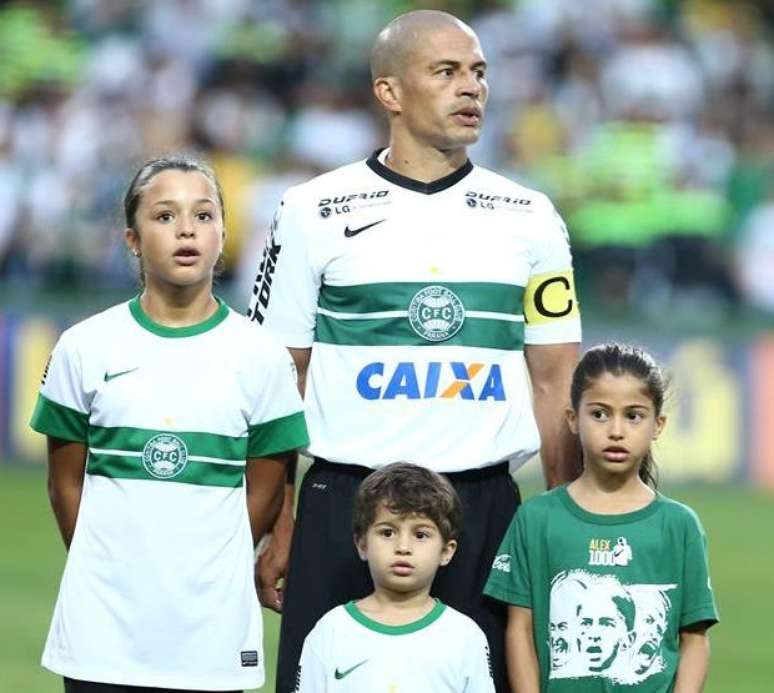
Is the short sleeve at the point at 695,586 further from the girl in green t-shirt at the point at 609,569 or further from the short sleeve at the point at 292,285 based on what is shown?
the short sleeve at the point at 292,285

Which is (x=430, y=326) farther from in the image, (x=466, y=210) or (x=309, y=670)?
(x=309, y=670)

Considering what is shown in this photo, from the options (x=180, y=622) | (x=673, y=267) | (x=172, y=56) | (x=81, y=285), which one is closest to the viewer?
(x=180, y=622)

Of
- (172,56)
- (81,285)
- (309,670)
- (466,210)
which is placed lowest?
(309,670)

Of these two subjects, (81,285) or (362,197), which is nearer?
(362,197)

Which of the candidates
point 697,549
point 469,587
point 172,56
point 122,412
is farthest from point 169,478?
point 172,56

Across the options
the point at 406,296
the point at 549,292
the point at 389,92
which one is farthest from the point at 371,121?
the point at 406,296

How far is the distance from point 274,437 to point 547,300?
925 millimetres

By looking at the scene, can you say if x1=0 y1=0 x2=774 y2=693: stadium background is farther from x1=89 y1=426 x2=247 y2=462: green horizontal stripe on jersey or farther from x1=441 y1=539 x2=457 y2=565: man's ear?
x1=89 y1=426 x2=247 y2=462: green horizontal stripe on jersey

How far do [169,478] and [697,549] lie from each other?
1358mm

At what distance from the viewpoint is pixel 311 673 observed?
5281 mm

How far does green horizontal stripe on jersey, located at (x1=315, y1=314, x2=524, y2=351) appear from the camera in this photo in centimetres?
559

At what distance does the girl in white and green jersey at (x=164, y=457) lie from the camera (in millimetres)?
5098

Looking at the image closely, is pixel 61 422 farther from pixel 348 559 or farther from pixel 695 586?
pixel 695 586

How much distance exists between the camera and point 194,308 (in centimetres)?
527
